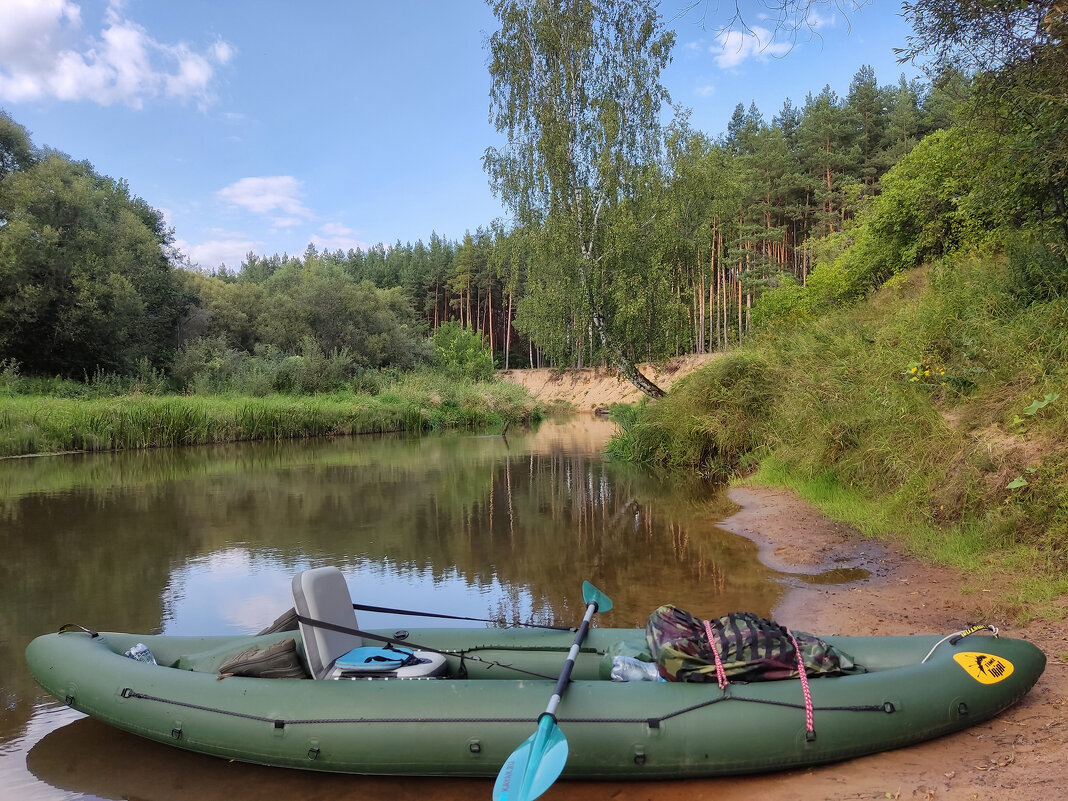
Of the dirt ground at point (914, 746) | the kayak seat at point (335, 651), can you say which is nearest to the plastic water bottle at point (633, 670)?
the dirt ground at point (914, 746)

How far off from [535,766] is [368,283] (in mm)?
36880

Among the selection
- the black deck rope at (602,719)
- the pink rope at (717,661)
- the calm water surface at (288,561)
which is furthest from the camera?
the calm water surface at (288,561)

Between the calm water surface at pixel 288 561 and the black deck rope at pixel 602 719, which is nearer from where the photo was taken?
the black deck rope at pixel 602 719

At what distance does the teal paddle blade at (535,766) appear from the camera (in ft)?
8.55

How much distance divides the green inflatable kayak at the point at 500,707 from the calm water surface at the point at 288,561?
0.77ft

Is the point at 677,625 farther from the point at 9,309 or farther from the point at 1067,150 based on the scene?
the point at 9,309

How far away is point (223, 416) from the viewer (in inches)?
761

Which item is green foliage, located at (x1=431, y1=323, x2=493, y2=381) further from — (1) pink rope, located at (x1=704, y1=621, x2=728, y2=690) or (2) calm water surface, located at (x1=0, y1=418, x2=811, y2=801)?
(1) pink rope, located at (x1=704, y1=621, x2=728, y2=690)

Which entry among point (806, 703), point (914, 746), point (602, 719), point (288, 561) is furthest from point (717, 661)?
point (288, 561)

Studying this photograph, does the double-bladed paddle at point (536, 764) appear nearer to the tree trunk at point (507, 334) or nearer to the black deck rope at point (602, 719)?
the black deck rope at point (602, 719)

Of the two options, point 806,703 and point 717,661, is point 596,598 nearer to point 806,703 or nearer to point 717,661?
point 717,661

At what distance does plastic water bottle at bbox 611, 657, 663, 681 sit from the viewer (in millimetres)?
3566

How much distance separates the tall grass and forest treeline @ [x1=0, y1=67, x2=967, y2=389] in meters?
4.05

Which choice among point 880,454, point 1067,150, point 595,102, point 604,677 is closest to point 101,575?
point 604,677
